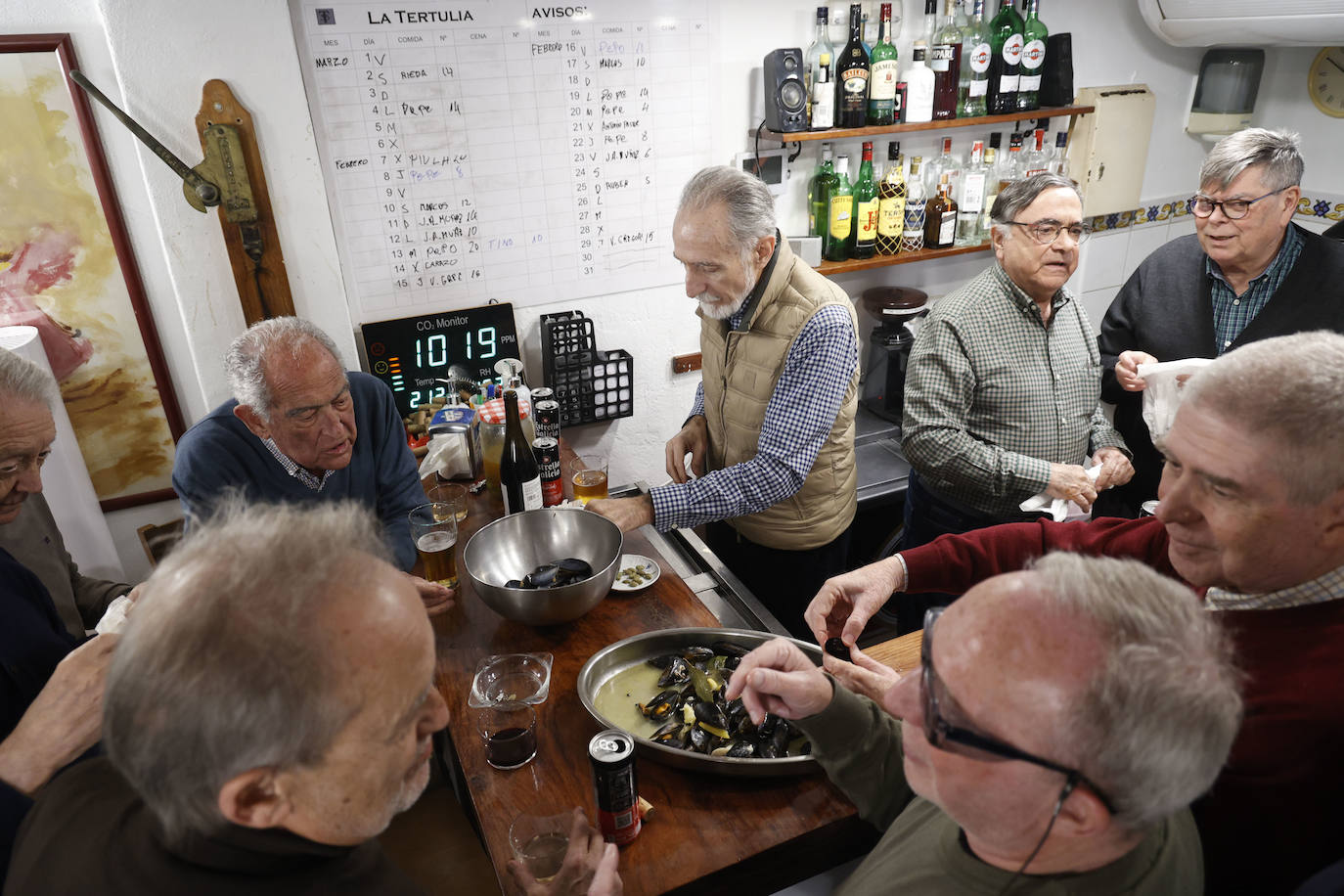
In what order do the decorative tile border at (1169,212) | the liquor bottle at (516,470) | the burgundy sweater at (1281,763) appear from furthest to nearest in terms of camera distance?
the decorative tile border at (1169,212) → the liquor bottle at (516,470) → the burgundy sweater at (1281,763)

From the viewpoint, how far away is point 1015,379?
234 cm

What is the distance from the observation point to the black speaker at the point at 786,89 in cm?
304

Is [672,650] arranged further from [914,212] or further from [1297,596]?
[914,212]

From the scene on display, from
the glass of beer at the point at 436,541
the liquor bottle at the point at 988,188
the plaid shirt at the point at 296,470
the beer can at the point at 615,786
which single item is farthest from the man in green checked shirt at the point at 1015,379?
the plaid shirt at the point at 296,470

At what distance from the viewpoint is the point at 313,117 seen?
2703 millimetres

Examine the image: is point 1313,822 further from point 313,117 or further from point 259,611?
point 313,117

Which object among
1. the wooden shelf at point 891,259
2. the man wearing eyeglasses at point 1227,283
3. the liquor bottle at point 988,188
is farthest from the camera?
the liquor bottle at point 988,188

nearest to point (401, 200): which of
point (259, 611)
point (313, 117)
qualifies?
point (313, 117)

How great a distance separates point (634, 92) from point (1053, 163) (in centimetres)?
198

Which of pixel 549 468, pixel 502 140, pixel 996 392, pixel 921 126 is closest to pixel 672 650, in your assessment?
pixel 549 468

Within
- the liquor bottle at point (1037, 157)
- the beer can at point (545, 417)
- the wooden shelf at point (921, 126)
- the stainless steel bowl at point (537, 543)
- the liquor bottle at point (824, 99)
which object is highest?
the liquor bottle at point (824, 99)

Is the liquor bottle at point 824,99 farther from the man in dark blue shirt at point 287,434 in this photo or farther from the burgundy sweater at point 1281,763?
the burgundy sweater at point 1281,763

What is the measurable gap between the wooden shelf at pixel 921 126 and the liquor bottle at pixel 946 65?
0.25 ft

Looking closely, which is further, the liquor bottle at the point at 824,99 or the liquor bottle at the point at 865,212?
the liquor bottle at the point at 865,212
